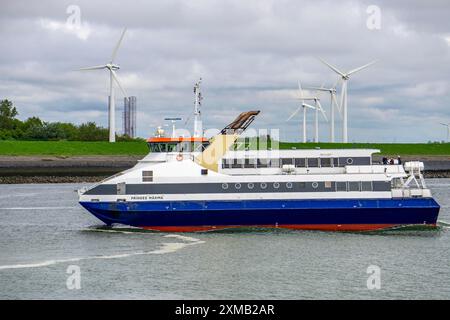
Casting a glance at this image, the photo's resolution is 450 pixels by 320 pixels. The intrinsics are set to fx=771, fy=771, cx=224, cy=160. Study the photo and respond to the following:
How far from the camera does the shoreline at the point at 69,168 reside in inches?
3711

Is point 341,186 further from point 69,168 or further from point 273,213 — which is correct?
point 69,168

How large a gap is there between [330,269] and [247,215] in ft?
34.9

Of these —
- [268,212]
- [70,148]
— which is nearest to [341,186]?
[268,212]

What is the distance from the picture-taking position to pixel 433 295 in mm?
29062

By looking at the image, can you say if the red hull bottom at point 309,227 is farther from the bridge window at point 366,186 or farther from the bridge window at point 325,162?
the bridge window at point 325,162

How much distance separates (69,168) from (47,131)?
4361cm

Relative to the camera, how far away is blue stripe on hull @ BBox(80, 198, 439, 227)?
4325 centimetres

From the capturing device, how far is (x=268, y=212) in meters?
43.5

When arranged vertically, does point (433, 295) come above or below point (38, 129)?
below

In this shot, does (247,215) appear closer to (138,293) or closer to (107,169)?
(138,293)

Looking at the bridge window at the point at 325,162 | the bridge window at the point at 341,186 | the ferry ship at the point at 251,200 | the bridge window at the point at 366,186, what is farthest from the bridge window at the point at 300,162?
the bridge window at the point at 366,186

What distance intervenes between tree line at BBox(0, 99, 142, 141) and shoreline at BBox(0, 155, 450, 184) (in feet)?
103
